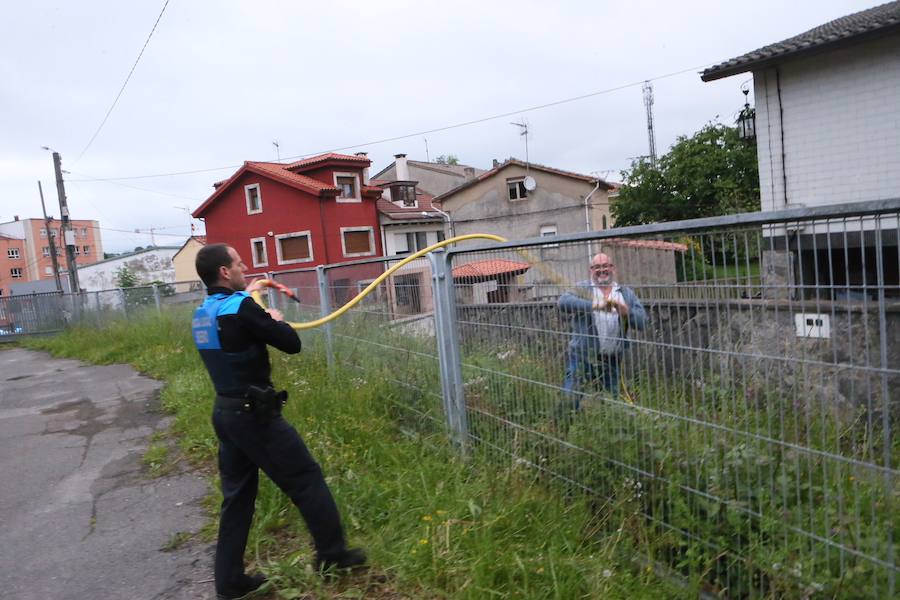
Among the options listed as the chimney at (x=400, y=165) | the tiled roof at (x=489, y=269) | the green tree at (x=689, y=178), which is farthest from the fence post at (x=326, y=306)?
the chimney at (x=400, y=165)

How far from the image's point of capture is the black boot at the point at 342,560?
113 inches

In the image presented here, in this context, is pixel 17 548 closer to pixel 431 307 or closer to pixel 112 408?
pixel 431 307

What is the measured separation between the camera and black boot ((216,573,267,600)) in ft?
9.23

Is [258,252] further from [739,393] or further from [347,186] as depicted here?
[739,393]

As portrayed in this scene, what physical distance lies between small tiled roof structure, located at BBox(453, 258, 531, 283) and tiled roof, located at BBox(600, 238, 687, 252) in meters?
0.63

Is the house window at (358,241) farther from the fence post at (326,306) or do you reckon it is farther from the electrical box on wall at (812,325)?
the electrical box on wall at (812,325)

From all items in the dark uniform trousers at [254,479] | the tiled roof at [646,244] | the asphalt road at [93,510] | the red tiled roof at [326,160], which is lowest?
the asphalt road at [93,510]

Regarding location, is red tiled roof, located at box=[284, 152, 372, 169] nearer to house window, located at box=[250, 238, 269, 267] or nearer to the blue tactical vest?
house window, located at box=[250, 238, 269, 267]

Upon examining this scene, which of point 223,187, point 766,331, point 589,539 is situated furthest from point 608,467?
point 223,187

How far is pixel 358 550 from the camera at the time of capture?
116 inches

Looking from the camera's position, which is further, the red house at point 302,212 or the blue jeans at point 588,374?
the red house at point 302,212

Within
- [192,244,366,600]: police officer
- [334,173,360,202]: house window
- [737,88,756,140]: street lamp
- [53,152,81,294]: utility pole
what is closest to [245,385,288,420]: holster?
[192,244,366,600]: police officer

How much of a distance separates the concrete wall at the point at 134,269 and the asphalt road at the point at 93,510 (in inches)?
2050

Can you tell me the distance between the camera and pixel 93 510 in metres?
4.14
